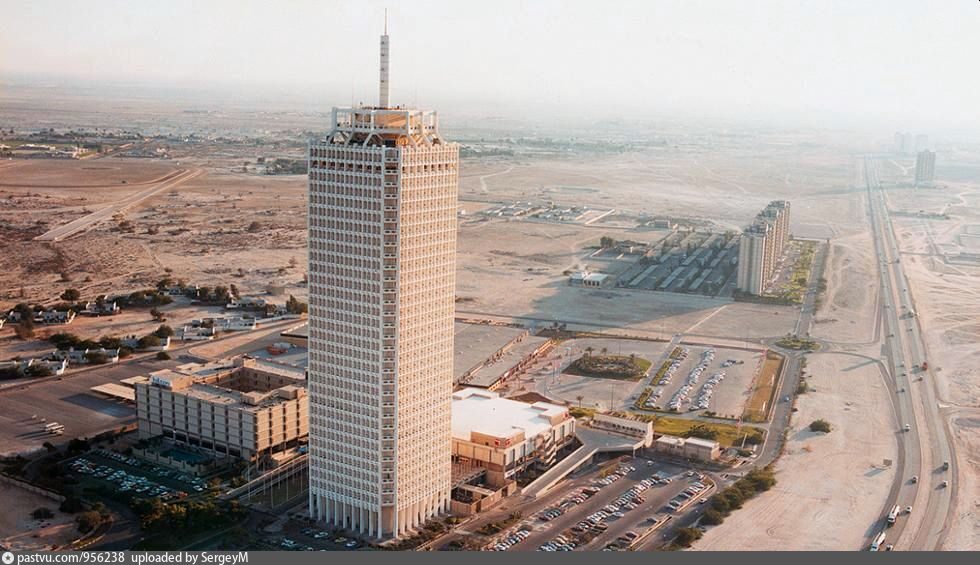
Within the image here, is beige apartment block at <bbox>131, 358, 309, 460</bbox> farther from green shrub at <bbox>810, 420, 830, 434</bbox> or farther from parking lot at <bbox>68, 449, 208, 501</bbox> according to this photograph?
green shrub at <bbox>810, 420, 830, 434</bbox>

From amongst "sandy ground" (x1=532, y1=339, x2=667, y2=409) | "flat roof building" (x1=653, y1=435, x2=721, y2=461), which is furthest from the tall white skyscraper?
"sandy ground" (x1=532, y1=339, x2=667, y2=409)

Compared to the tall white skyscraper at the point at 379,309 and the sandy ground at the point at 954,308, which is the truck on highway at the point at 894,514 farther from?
the tall white skyscraper at the point at 379,309

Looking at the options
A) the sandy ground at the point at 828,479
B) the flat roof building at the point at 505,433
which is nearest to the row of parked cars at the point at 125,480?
the flat roof building at the point at 505,433

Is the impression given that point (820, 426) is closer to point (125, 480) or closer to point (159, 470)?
point (159, 470)

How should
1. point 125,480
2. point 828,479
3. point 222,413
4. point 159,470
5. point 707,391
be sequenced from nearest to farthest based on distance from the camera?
point 125,480
point 159,470
point 828,479
point 222,413
point 707,391

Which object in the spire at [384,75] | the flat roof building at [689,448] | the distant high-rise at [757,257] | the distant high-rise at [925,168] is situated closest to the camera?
the spire at [384,75]

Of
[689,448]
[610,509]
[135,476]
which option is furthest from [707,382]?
[135,476]
